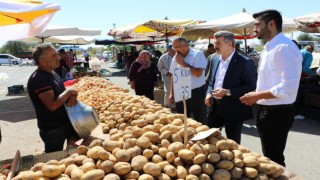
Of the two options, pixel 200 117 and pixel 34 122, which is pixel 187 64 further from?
pixel 34 122

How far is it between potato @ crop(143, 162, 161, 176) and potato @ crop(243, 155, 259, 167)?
1.96 ft

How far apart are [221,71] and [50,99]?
189 cm

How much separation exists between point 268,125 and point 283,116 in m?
0.15

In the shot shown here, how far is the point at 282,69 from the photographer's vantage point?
8.82ft

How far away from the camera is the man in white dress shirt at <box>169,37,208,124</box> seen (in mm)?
4613

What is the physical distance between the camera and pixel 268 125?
113 inches

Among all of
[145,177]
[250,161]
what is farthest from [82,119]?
[250,161]

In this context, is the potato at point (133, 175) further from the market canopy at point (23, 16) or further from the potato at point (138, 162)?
the market canopy at point (23, 16)

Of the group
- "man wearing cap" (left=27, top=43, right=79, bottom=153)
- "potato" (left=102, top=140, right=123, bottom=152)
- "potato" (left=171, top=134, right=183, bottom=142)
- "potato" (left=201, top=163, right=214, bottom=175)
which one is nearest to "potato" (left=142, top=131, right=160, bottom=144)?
"potato" (left=171, top=134, right=183, bottom=142)

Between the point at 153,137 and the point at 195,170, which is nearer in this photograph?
the point at 195,170

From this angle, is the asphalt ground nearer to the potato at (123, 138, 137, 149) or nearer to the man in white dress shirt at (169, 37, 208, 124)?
the man in white dress shirt at (169, 37, 208, 124)

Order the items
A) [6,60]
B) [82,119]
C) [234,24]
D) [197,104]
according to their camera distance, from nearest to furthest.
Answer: [82,119] → [197,104] → [234,24] → [6,60]

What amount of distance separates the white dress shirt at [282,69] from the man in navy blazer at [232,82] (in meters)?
0.70

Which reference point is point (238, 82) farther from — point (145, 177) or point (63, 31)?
point (63, 31)
